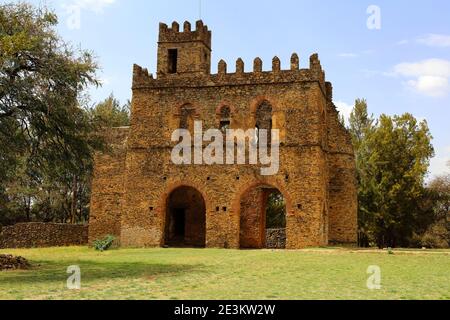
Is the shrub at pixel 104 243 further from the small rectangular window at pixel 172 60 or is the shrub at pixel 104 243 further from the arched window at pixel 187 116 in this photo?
the small rectangular window at pixel 172 60

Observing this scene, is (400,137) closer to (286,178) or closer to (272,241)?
(272,241)

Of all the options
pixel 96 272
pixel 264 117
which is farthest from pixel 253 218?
pixel 96 272

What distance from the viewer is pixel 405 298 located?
9.39 meters

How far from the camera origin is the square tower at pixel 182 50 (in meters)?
31.8

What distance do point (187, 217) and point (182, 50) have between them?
9.67 m

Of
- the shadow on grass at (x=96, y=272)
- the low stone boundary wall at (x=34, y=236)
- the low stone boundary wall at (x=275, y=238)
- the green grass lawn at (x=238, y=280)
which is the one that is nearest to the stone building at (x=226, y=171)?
the low stone boundary wall at (x=34, y=236)

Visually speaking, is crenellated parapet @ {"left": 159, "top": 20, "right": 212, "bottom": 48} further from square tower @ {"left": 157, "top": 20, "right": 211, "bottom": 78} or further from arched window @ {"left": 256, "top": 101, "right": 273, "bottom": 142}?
arched window @ {"left": 256, "top": 101, "right": 273, "bottom": 142}

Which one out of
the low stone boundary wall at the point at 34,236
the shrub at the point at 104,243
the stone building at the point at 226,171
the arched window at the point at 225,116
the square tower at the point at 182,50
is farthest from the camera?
the square tower at the point at 182,50

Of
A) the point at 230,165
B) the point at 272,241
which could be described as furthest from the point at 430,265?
the point at 272,241

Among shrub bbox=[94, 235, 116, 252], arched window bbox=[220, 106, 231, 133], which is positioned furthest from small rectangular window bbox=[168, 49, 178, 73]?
shrub bbox=[94, 235, 116, 252]

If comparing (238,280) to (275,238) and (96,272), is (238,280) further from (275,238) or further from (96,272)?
(275,238)

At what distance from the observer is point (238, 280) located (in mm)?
12375

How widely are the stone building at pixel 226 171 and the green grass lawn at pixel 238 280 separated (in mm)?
7798

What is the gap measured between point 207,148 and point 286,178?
4.18 meters
